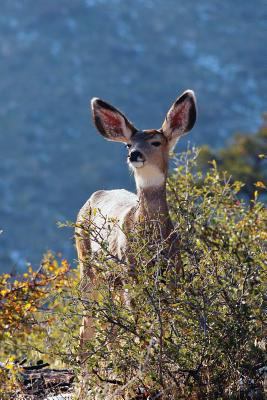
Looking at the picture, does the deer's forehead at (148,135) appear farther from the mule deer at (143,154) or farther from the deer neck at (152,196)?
the deer neck at (152,196)

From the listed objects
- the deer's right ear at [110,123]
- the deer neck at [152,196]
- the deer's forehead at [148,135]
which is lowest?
the deer neck at [152,196]

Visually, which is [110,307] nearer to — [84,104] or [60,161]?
[60,161]

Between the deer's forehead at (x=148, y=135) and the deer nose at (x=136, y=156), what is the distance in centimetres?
24

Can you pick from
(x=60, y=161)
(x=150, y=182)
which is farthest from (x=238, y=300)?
(x=60, y=161)

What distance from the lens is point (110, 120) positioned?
35.1ft

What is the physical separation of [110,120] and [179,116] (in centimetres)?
61

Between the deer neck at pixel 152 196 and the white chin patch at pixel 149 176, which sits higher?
the white chin patch at pixel 149 176

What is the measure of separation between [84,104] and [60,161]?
17740 millimetres

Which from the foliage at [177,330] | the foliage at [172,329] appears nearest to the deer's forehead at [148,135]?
the foliage at [172,329]

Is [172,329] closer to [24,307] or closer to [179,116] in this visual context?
[24,307]

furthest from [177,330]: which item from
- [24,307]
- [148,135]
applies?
[148,135]

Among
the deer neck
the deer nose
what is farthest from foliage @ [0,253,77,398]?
the deer nose

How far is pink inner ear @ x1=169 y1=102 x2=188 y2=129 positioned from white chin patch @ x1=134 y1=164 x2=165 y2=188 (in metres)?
0.47

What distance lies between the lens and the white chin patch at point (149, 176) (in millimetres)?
10383
